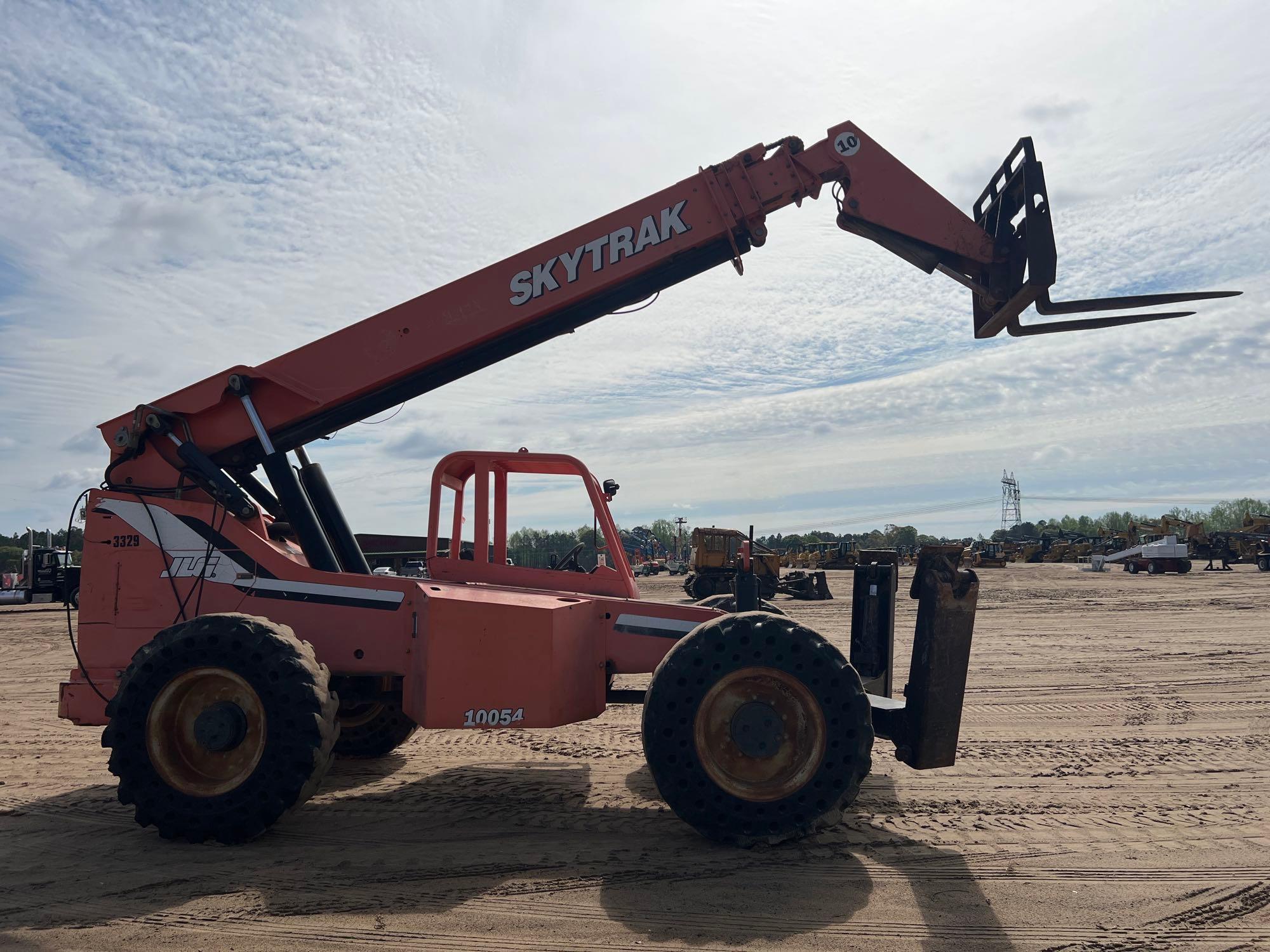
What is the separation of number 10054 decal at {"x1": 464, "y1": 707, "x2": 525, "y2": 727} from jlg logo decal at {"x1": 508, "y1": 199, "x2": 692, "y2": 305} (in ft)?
9.15

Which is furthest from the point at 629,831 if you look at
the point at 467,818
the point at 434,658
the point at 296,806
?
the point at 296,806

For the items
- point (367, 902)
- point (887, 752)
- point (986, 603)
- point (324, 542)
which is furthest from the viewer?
point (986, 603)

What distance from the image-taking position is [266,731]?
17.4ft

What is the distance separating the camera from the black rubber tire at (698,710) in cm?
501

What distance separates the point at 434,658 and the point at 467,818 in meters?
1.18

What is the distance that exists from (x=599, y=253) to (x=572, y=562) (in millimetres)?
2509

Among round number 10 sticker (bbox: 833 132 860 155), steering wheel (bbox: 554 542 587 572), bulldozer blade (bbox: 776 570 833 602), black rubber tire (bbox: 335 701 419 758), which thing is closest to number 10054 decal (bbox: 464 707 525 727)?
steering wheel (bbox: 554 542 587 572)

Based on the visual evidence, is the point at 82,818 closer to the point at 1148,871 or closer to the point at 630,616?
the point at 630,616

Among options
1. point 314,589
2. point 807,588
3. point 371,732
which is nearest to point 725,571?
point 807,588

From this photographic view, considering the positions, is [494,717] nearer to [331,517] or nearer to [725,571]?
[331,517]

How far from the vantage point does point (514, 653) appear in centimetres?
559

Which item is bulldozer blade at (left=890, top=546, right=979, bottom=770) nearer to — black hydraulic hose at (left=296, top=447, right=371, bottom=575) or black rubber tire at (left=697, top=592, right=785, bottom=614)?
black rubber tire at (left=697, top=592, right=785, bottom=614)

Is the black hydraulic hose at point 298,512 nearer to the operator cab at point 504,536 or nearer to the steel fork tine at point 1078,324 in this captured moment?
the operator cab at point 504,536

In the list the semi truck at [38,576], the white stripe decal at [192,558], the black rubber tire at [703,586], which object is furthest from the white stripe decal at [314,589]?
the semi truck at [38,576]
